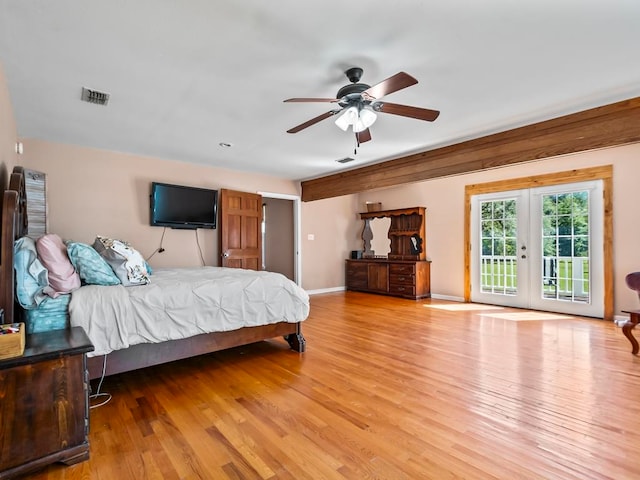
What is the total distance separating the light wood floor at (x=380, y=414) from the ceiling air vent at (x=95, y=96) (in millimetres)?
2364

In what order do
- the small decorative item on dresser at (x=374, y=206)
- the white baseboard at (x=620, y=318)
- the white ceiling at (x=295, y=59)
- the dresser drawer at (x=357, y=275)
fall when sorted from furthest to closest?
the small decorative item on dresser at (x=374, y=206), the dresser drawer at (x=357, y=275), the white baseboard at (x=620, y=318), the white ceiling at (x=295, y=59)

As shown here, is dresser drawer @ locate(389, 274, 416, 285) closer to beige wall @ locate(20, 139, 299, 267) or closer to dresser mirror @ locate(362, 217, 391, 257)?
dresser mirror @ locate(362, 217, 391, 257)

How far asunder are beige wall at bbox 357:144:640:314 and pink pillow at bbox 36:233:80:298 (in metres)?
5.70

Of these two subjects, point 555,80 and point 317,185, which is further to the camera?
point 317,185

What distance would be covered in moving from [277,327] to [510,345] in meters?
2.41

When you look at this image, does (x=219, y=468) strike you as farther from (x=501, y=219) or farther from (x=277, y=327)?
(x=501, y=219)

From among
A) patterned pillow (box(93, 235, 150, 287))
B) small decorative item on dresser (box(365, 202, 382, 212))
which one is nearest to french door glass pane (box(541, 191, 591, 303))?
small decorative item on dresser (box(365, 202, 382, 212))

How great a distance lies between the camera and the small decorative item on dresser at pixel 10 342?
1485mm

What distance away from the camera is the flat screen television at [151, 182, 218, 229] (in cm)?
459

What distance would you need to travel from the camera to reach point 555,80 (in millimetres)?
2523

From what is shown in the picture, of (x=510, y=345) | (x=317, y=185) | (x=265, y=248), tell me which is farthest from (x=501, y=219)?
(x=265, y=248)

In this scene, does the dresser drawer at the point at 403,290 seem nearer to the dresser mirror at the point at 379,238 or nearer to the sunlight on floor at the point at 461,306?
the sunlight on floor at the point at 461,306

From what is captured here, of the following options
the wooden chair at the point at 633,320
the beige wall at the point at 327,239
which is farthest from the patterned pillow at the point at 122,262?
the wooden chair at the point at 633,320

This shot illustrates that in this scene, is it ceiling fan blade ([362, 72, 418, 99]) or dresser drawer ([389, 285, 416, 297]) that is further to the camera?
dresser drawer ([389, 285, 416, 297])
